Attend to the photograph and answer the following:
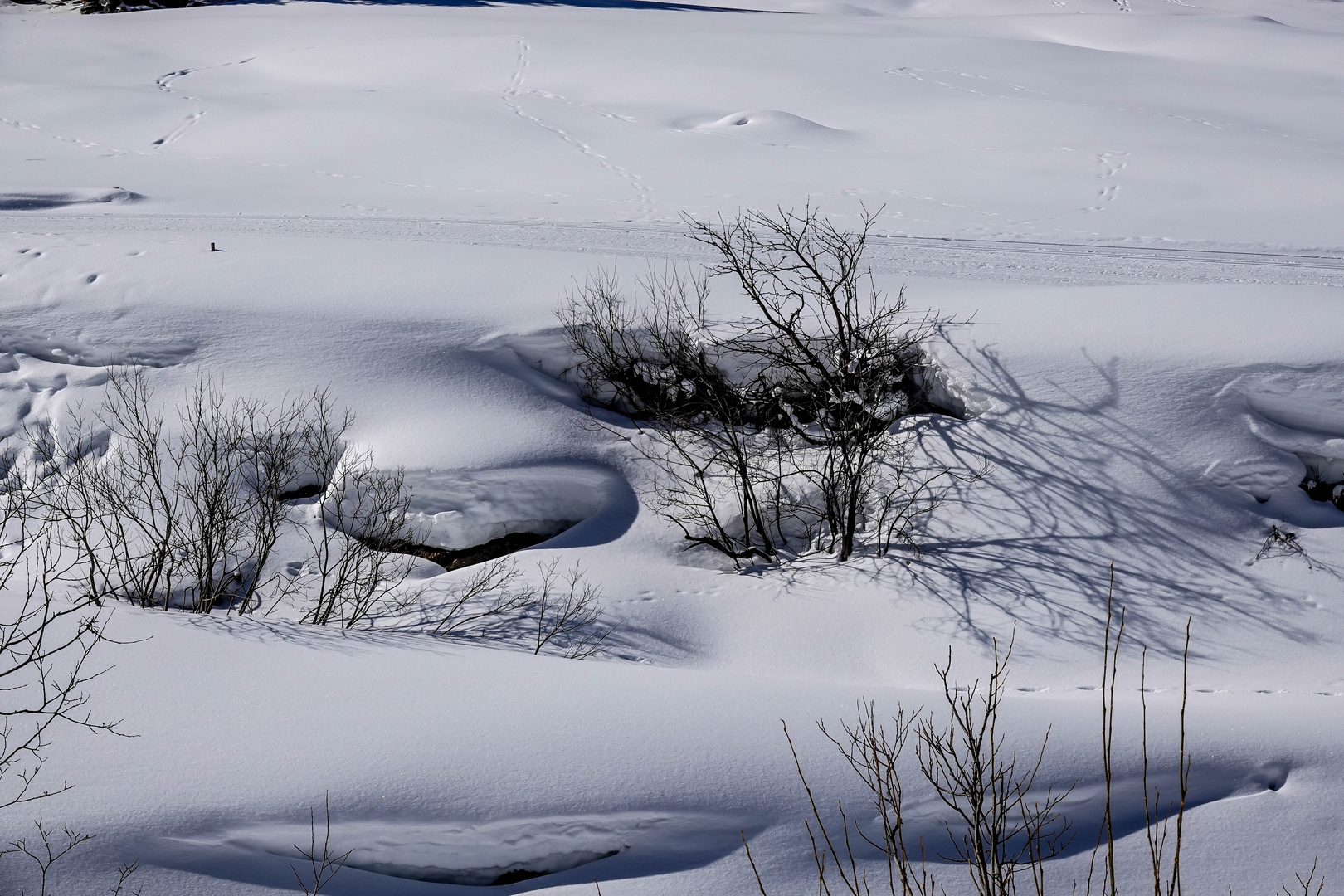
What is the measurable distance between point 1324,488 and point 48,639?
11622 mm

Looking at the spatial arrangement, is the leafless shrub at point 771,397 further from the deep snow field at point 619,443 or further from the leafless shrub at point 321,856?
the leafless shrub at point 321,856

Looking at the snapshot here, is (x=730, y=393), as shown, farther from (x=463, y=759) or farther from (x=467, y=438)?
(x=463, y=759)

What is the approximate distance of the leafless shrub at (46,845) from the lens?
16.7 ft

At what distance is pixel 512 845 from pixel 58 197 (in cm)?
1559

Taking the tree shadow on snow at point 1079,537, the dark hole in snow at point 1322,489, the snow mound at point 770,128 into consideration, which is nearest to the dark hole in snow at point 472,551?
the tree shadow on snow at point 1079,537

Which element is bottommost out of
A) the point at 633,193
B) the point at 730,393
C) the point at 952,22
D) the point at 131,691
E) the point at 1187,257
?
the point at 131,691

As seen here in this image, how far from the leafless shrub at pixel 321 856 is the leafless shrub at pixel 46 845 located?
1033 millimetres

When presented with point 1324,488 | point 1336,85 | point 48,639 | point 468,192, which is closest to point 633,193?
point 468,192

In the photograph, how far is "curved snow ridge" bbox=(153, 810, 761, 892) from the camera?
18.5ft

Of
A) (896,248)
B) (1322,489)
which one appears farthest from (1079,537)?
(896,248)

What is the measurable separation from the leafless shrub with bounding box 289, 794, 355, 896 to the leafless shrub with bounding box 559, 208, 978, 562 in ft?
19.3

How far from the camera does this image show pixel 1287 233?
1473 cm

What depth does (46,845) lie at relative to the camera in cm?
510

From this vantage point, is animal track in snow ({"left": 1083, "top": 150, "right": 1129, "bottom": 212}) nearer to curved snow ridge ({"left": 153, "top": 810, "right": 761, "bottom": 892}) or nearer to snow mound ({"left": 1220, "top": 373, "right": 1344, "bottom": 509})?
snow mound ({"left": 1220, "top": 373, "right": 1344, "bottom": 509})
